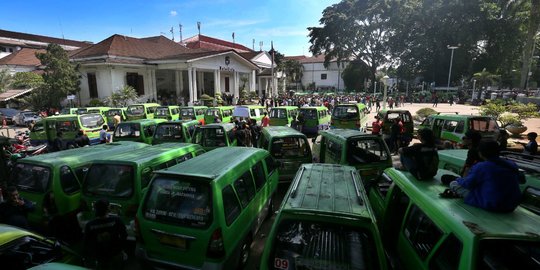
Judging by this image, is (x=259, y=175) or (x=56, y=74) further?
(x=56, y=74)

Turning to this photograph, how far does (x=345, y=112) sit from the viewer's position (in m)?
15.3

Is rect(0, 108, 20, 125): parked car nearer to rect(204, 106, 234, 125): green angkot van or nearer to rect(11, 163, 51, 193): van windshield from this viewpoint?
rect(204, 106, 234, 125): green angkot van

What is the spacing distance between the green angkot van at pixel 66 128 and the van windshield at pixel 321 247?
1225 centimetres

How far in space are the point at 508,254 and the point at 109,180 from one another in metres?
5.52

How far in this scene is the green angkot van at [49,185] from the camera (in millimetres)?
5164

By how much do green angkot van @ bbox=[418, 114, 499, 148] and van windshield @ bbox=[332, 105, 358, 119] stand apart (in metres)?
3.66

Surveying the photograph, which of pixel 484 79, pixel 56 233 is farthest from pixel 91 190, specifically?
pixel 484 79

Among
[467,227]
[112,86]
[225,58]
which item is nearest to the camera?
[467,227]

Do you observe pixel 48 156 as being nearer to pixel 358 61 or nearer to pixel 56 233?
pixel 56 233

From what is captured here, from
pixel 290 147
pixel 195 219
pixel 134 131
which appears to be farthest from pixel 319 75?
pixel 195 219

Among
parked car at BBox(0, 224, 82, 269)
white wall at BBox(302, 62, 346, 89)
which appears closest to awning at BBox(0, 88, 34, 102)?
parked car at BBox(0, 224, 82, 269)

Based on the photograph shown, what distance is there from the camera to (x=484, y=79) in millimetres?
44312

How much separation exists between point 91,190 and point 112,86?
28831 millimetres

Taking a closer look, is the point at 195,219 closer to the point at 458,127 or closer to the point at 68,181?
the point at 68,181
